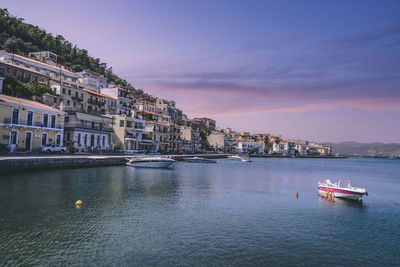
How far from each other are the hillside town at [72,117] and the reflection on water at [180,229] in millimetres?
22042

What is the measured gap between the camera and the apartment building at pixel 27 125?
4219cm

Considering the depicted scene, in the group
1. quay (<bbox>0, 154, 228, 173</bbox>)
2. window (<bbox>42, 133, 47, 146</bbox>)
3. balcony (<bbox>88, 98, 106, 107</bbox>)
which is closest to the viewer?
quay (<bbox>0, 154, 228, 173</bbox>)

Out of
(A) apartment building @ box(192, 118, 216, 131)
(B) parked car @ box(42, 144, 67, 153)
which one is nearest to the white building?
(A) apartment building @ box(192, 118, 216, 131)

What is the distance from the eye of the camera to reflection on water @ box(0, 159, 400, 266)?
12.3 metres

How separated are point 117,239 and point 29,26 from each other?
135 m

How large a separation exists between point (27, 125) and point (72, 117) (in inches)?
684

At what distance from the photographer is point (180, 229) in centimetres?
1606

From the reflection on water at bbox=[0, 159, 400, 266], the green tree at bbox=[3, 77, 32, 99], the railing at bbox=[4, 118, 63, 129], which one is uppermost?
the green tree at bbox=[3, 77, 32, 99]

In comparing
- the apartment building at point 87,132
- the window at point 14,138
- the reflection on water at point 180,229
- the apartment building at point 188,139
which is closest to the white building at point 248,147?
the apartment building at point 188,139

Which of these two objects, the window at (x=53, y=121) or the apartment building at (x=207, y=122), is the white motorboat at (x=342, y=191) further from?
the apartment building at (x=207, y=122)

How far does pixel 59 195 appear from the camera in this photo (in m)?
22.7

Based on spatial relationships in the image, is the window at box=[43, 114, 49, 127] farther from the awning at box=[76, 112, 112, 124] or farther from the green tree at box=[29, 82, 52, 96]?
the green tree at box=[29, 82, 52, 96]

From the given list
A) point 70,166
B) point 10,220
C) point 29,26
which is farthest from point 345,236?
point 29,26

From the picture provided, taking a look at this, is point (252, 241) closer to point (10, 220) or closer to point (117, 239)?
point (117, 239)
